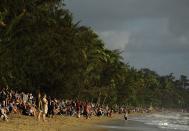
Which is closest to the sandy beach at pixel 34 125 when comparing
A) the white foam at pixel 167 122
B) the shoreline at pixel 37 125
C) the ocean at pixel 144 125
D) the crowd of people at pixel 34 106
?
the shoreline at pixel 37 125

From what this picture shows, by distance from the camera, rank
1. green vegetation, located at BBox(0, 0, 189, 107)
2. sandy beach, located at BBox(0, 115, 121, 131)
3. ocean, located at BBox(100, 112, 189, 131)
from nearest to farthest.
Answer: sandy beach, located at BBox(0, 115, 121, 131) → green vegetation, located at BBox(0, 0, 189, 107) → ocean, located at BBox(100, 112, 189, 131)

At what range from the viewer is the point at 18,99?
1598 inches

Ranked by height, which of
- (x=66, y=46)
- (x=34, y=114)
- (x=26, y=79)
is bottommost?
(x=34, y=114)

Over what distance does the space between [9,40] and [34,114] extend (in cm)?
875

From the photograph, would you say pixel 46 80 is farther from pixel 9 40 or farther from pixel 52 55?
pixel 9 40

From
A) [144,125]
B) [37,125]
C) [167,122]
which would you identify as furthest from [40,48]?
[167,122]

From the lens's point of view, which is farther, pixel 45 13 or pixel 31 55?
pixel 31 55

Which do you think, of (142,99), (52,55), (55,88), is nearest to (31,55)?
(52,55)

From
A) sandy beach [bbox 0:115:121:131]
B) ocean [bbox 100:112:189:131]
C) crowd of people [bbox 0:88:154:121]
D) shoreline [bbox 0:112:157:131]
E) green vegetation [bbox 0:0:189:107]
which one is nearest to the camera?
sandy beach [bbox 0:115:121:131]

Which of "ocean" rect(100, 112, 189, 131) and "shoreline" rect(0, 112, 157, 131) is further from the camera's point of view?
"ocean" rect(100, 112, 189, 131)

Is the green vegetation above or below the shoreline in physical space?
above

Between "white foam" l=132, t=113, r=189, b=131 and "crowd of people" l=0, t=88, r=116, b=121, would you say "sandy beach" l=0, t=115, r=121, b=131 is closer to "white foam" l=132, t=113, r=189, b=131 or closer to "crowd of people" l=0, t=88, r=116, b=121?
"crowd of people" l=0, t=88, r=116, b=121

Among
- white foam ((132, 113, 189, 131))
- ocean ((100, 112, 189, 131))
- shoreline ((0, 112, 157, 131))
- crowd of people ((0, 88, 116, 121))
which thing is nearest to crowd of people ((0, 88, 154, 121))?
crowd of people ((0, 88, 116, 121))

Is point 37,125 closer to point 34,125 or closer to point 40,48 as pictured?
point 34,125
